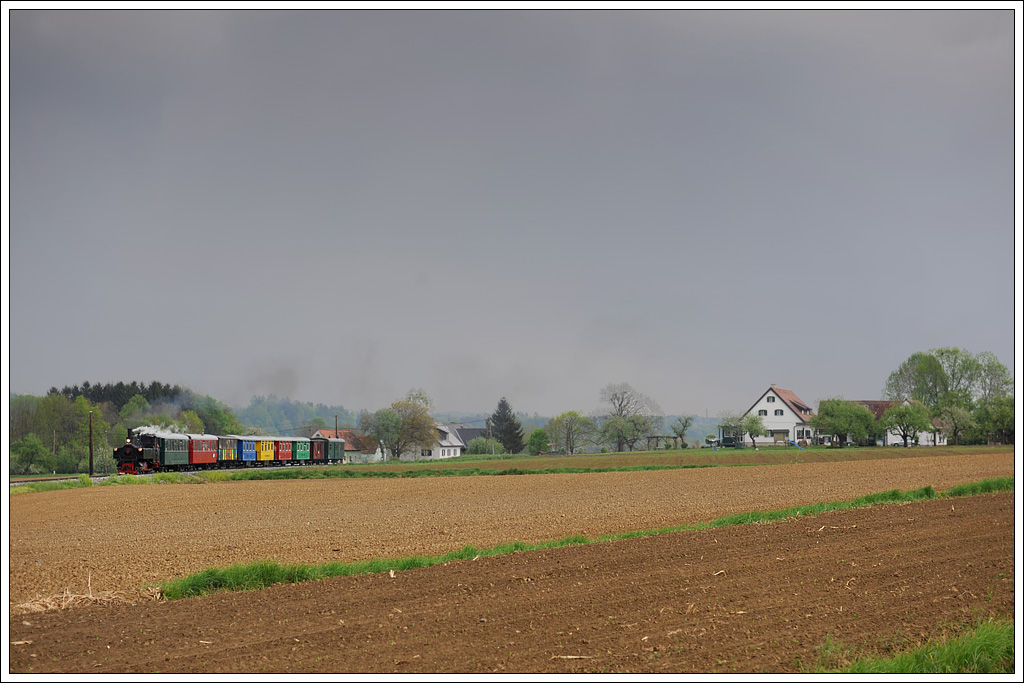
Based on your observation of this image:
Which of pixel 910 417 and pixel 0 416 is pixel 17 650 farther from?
pixel 910 417

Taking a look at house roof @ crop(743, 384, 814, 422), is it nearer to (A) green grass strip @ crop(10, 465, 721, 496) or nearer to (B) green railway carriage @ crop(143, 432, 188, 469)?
(A) green grass strip @ crop(10, 465, 721, 496)

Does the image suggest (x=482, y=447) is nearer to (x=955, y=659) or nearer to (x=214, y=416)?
(x=214, y=416)

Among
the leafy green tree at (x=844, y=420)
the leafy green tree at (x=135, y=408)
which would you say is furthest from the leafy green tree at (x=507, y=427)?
the leafy green tree at (x=135, y=408)

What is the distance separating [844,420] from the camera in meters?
88.4

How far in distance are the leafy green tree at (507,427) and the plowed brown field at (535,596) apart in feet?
288

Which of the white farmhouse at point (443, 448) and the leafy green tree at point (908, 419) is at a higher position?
the leafy green tree at point (908, 419)

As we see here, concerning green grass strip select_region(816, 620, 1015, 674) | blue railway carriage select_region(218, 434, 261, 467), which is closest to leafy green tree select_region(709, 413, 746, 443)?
blue railway carriage select_region(218, 434, 261, 467)

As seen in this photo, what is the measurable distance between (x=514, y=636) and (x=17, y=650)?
251 inches

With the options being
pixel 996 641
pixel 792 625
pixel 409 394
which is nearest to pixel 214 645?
pixel 792 625

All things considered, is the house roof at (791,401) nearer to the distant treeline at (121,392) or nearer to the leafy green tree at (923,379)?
the leafy green tree at (923,379)

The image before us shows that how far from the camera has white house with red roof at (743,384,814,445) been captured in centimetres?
10425

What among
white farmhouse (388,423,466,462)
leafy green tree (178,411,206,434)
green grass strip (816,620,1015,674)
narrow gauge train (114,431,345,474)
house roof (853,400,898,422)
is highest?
house roof (853,400,898,422)

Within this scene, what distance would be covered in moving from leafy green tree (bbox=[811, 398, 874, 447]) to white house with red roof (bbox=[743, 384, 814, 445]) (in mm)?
12145

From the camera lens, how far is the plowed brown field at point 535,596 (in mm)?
9445
